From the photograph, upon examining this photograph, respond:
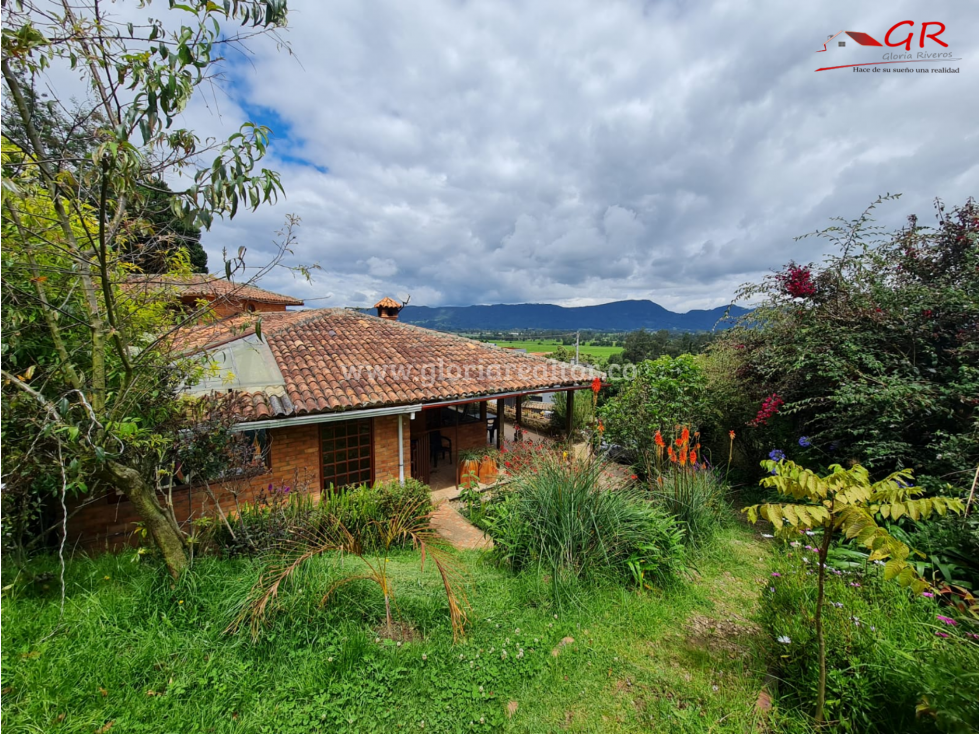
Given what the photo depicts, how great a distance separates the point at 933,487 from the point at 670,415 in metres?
5.00

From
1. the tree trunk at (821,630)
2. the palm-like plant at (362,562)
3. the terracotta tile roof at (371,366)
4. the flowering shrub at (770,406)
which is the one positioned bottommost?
the palm-like plant at (362,562)

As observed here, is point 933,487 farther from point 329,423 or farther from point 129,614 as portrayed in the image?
point 329,423

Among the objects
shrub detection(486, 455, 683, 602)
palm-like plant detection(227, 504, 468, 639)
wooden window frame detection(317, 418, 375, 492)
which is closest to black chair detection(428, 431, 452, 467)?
wooden window frame detection(317, 418, 375, 492)

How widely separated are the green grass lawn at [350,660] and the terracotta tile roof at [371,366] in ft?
11.6

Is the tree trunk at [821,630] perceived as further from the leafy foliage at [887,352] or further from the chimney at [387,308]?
the chimney at [387,308]

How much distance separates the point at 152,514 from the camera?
12.9ft

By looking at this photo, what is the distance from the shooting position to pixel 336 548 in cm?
499

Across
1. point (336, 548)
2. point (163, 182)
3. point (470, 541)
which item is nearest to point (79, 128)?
point (163, 182)

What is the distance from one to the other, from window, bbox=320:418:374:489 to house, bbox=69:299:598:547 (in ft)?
0.08

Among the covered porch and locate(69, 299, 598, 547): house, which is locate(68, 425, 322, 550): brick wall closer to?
locate(69, 299, 598, 547): house

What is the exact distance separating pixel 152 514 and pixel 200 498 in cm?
396

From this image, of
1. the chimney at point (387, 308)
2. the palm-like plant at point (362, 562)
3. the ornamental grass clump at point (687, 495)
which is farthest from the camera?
the chimney at point (387, 308)

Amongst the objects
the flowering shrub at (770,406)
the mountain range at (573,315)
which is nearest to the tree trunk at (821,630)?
the flowering shrub at (770,406)

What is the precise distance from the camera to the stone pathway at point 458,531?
6812mm
